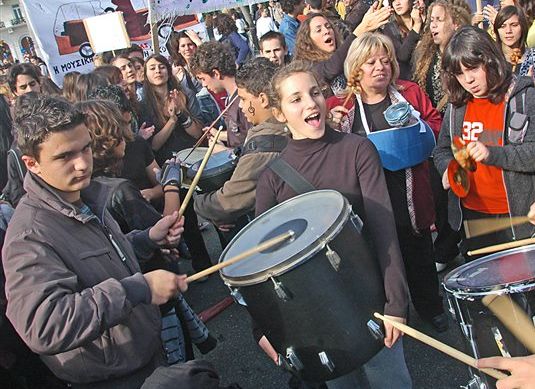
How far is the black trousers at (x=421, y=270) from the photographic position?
3.15m

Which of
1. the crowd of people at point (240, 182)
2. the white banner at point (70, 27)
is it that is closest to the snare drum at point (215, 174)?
the crowd of people at point (240, 182)

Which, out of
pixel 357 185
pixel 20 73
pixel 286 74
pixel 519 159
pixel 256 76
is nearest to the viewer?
pixel 357 185

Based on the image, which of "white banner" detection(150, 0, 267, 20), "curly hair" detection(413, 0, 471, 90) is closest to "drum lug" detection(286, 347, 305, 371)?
"curly hair" detection(413, 0, 471, 90)

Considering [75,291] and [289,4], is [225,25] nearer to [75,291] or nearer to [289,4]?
[289,4]

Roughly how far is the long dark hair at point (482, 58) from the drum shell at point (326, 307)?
4.47ft

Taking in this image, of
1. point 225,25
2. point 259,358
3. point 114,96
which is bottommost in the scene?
point 259,358

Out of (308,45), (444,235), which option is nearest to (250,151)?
(308,45)

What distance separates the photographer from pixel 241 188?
2.77m

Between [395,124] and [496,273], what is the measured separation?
3.56 ft

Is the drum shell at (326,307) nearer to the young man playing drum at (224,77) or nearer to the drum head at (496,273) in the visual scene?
the drum head at (496,273)

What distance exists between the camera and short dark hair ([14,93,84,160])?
179 cm

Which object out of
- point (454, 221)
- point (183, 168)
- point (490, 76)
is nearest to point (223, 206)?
point (183, 168)

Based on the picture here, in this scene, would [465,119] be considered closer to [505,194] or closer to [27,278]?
[505,194]

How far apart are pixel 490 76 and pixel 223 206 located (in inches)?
62.2
